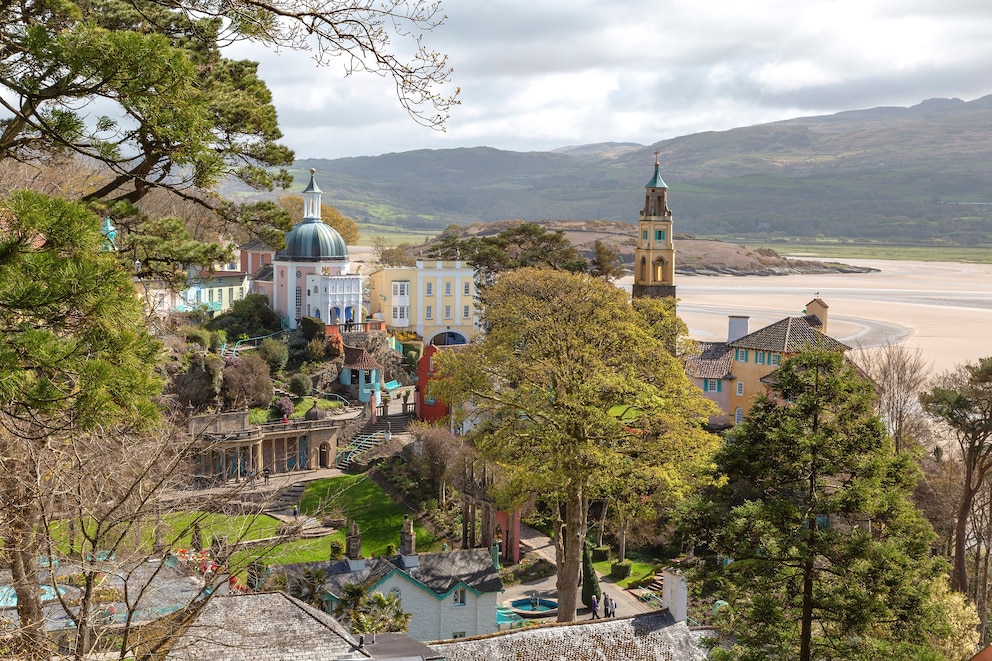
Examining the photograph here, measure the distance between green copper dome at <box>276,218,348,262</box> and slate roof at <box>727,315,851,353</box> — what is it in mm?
26858

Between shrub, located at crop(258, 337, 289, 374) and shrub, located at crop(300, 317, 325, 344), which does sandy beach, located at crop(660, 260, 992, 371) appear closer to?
shrub, located at crop(300, 317, 325, 344)

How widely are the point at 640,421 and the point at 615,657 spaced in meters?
9.19

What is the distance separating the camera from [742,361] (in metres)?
51.2

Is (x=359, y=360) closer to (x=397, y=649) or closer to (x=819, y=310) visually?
(x=819, y=310)

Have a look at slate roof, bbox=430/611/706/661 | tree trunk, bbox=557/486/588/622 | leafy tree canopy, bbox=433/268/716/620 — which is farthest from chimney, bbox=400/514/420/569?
slate roof, bbox=430/611/706/661

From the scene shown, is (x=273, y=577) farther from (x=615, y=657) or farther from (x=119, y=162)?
(x=119, y=162)

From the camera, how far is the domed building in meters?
64.4

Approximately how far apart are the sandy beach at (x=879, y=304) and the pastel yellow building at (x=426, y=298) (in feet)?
76.7

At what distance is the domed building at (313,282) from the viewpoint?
64438 mm

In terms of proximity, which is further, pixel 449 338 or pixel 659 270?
pixel 449 338

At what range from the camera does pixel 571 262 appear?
6328 cm

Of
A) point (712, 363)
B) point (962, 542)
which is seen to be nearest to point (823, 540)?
point (962, 542)

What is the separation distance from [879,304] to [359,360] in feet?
230

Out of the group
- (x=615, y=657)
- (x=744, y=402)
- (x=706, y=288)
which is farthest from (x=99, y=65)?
(x=706, y=288)
